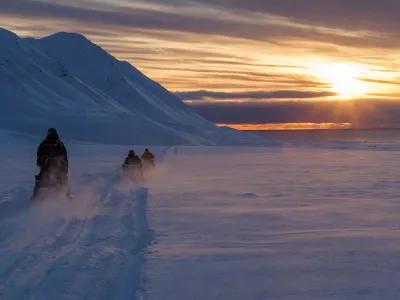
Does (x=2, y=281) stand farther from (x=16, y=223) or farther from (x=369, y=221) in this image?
(x=369, y=221)

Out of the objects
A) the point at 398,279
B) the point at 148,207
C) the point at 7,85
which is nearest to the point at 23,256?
the point at 398,279

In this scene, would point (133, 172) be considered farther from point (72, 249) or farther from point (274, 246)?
point (274, 246)

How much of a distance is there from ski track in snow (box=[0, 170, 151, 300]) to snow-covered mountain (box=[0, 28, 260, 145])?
288 feet

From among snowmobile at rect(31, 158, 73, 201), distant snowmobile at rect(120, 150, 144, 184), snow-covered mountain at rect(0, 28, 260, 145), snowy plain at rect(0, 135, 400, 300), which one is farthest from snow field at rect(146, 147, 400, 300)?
snow-covered mountain at rect(0, 28, 260, 145)

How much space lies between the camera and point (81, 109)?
411 feet

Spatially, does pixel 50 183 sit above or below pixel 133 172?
below

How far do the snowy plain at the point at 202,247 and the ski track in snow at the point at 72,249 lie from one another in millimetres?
14

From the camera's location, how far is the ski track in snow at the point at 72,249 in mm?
5555

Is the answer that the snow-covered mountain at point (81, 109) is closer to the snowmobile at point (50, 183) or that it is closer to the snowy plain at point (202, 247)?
the snowmobile at point (50, 183)

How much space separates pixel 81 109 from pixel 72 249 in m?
120

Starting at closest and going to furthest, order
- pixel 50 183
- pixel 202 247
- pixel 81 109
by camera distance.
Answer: pixel 202 247 → pixel 50 183 → pixel 81 109

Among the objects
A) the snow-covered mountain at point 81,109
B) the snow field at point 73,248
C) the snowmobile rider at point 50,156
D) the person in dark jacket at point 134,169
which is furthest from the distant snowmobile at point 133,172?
the snow-covered mountain at point 81,109

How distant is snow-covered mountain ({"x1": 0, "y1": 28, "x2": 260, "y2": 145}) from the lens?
106 metres

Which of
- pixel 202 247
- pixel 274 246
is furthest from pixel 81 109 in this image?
pixel 274 246
